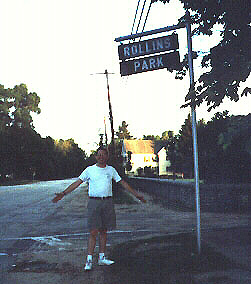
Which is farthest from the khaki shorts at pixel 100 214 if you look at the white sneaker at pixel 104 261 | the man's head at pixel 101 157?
the man's head at pixel 101 157

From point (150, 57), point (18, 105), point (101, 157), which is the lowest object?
point (101, 157)

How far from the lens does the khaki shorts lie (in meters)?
5.49

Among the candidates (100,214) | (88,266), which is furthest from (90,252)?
(100,214)

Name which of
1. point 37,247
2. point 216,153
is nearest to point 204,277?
point 37,247

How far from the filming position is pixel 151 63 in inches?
248

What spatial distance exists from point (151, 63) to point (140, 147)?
282 feet

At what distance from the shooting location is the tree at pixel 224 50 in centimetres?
486

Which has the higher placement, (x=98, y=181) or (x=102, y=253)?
(x=98, y=181)

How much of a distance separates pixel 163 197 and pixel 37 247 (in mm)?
11919

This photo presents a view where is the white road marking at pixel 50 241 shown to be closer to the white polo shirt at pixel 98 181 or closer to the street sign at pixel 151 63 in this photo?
the white polo shirt at pixel 98 181

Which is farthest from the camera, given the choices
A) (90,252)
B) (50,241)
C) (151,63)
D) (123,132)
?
(123,132)

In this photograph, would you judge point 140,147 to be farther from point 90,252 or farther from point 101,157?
point 90,252

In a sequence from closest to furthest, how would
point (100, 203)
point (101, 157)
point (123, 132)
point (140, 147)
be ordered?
point (100, 203) < point (101, 157) < point (140, 147) < point (123, 132)

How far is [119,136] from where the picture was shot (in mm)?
150250
